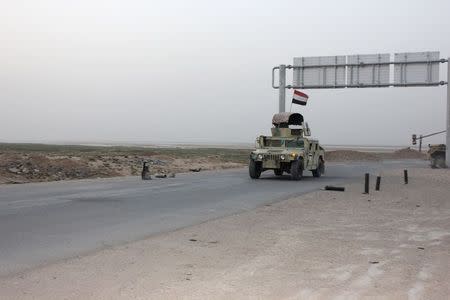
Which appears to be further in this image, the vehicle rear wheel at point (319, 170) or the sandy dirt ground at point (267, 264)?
the vehicle rear wheel at point (319, 170)

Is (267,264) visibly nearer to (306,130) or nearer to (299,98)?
(306,130)

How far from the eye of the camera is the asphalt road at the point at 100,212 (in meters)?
8.88

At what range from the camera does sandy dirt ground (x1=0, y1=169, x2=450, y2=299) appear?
6281 millimetres

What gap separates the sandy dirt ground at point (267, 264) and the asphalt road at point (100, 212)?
644 mm

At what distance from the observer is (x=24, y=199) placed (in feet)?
52.2

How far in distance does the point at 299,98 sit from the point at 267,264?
1070 inches

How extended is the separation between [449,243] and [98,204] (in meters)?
8.86

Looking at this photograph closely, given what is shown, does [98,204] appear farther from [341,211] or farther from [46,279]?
[46,279]

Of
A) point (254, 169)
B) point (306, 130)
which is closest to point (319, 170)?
point (306, 130)

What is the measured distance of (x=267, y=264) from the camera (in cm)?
776

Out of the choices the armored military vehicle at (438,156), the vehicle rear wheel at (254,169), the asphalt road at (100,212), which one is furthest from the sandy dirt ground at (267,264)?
the armored military vehicle at (438,156)

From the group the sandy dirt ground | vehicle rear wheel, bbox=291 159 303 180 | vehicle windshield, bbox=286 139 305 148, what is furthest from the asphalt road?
vehicle windshield, bbox=286 139 305 148

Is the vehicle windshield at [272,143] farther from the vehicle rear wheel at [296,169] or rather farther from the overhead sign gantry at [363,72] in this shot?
the overhead sign gantry at [363,72]

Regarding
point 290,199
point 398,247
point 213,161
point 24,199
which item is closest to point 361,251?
point 398,247
